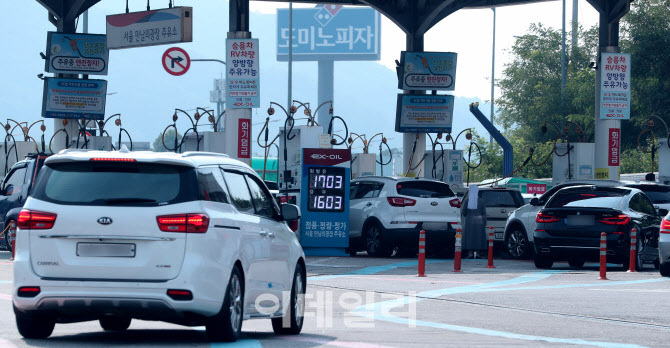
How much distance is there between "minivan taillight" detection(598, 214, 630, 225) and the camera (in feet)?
68.1

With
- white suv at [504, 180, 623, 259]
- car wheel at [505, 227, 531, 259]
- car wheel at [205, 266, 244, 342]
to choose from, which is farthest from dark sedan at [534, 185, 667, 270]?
car wheel at [205, 266, 244, 342]

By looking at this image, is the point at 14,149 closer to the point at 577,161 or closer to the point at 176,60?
the point at 176,60

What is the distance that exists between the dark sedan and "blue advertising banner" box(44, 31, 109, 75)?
16.6 meters

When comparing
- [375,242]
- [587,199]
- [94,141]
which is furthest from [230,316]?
[94,141]

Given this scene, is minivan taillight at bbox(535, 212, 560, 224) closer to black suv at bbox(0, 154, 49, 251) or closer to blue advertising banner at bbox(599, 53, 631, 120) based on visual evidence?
black suv at bbox(0, 154, 49, 251)

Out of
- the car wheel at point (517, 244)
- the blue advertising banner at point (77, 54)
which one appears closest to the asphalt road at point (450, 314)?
the car wheel at point (517, 244)

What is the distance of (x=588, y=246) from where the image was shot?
20703mm

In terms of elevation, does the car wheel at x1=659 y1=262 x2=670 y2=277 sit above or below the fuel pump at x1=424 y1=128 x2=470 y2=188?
below

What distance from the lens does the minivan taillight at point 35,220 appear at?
9.14 metres

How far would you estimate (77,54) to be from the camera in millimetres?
33625

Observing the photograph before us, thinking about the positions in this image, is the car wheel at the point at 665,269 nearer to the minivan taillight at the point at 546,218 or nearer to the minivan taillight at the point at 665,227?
the minivan taillight at the point at 665,227

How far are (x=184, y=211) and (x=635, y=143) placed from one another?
4583cm

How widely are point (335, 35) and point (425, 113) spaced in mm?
128566

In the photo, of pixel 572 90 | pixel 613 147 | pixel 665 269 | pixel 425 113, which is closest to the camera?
pixel 665 269
